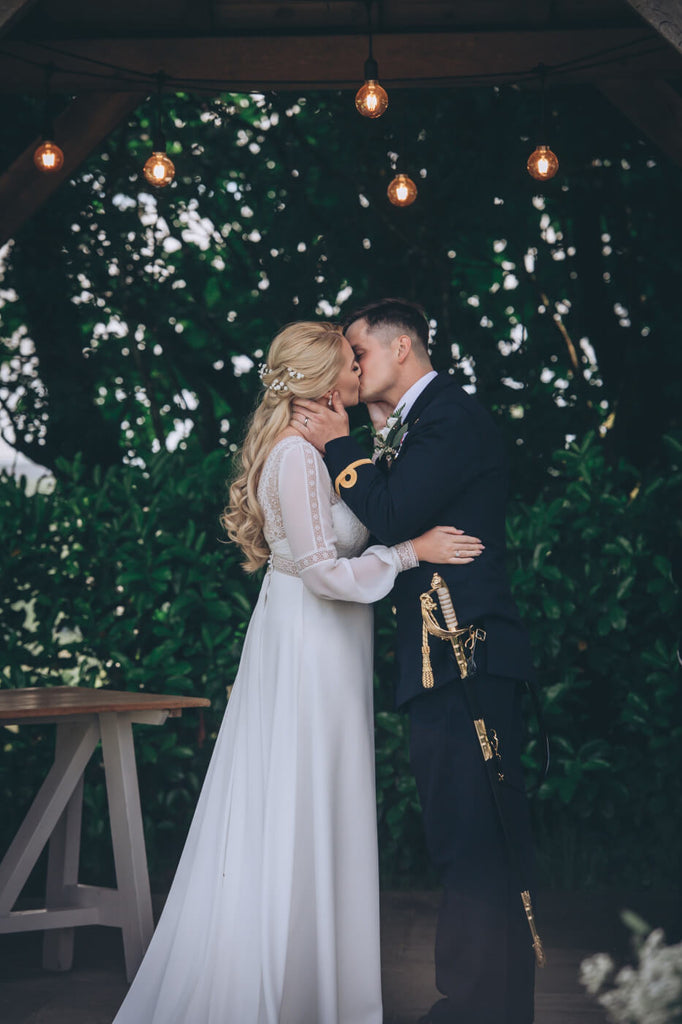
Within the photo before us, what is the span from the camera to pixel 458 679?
114 inches

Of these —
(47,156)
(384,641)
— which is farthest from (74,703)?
(47,156)

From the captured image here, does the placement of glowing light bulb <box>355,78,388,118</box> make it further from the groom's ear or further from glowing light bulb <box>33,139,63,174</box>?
glowing light bulb <box>33,139,63,174</box>

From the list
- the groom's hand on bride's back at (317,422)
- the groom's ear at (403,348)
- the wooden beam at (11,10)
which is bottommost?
the groom's hand on bride's back at (317,422)

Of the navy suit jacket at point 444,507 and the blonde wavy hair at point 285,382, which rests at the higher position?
the blonde wavy hair at point 285,382

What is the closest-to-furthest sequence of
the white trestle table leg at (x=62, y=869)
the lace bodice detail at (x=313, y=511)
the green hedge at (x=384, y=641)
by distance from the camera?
the lace bodice detail at (x=313, y=511) → the white trestle table leg at (x=62, y=869) → the green hedge at (x=384, y=641)

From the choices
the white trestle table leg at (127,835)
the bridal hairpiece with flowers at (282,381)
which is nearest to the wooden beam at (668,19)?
the bridal hairpiece with flowers at (282,381)

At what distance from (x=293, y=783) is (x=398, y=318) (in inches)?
54.7

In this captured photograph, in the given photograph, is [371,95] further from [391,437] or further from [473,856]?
[473,856]

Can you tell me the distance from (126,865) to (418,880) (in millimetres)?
1701

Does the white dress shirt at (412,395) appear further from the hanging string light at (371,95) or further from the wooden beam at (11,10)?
the wooden beam at (11,10)

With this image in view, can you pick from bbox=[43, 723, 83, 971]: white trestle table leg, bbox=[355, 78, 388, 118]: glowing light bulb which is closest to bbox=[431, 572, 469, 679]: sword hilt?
bbox=[43, 723, 83, 971]: white trestle table leg

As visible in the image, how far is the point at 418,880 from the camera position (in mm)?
4770

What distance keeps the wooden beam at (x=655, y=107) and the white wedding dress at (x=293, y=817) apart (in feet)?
7.53

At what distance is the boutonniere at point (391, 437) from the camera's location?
3.03 metres
